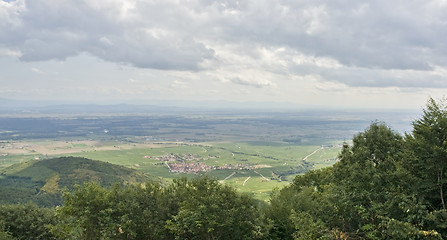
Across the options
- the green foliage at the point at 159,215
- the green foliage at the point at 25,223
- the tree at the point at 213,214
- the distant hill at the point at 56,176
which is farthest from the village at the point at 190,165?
the tree at the point at 213,214

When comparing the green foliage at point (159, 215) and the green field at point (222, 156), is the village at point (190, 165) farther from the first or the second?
the green foliage at point (159, 215)

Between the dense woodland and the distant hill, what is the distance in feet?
181

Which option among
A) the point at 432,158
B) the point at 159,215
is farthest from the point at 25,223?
the point at 432,158

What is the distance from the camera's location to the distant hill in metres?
72.3

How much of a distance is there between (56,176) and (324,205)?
3431 inches

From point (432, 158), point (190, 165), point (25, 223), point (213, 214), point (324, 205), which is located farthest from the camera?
point (190, 165)

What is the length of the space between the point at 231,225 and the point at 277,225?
5371mm

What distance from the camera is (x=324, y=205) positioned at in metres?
17.4

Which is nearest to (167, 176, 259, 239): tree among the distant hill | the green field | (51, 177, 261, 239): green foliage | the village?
(51, 177, 261, 239): green foliage

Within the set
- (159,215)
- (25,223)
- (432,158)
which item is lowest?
(25,223)

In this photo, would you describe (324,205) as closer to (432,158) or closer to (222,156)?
(432,158)

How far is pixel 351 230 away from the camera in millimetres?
15023

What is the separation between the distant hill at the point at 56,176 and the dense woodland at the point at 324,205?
5513cm

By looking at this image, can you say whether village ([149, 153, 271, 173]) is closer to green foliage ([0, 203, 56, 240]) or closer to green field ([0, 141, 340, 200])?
green field ([0, 141, 340, 200])
